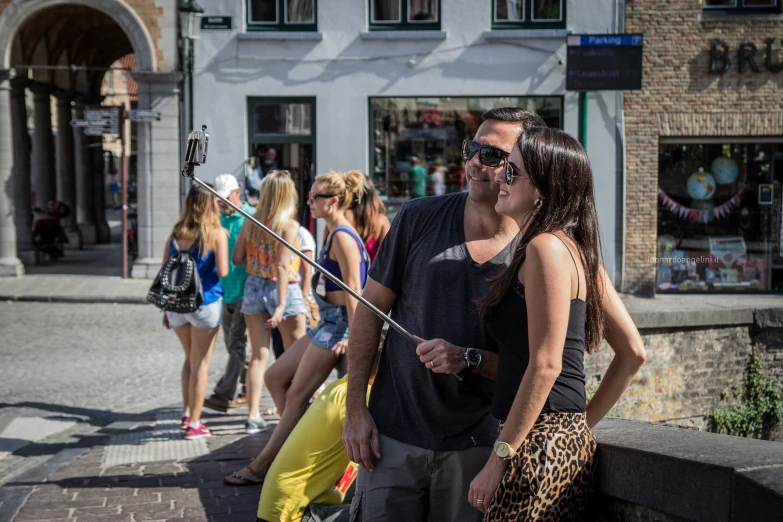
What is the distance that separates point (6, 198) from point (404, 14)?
8002 millimetres

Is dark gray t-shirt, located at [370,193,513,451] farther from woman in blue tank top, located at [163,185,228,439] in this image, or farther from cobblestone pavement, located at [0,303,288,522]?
woman in blue tank top, located at [163,185,228,439]

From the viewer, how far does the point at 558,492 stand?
2.65 metres

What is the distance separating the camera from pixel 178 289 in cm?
665

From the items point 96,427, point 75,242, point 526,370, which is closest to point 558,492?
point 526,370

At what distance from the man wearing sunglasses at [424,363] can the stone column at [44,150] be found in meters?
20.8

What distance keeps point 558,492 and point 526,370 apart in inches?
14.2

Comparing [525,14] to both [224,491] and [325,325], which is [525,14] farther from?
[224,491]

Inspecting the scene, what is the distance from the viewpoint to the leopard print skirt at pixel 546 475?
8.53 ft

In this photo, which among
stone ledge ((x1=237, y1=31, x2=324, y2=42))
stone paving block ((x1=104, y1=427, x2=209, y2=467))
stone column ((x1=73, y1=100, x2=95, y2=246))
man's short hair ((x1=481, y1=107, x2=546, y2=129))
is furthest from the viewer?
stone column ((x1=73, y1=100, x2=95, y2=246))

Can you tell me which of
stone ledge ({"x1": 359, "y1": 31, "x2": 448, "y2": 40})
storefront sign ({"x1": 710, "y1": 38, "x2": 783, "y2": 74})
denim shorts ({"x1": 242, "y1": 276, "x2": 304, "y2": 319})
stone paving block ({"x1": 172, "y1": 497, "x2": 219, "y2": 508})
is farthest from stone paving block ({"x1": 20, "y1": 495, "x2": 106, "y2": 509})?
storefront sign ({"x1": 710, "y1": 38, "x2": 783, "y2": 74})

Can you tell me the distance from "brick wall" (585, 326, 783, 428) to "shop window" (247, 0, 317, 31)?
11.9 m

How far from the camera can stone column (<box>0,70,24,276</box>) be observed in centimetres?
1758

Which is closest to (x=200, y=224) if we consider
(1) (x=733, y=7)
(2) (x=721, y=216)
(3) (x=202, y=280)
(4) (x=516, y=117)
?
(3) (x=202, y=280)

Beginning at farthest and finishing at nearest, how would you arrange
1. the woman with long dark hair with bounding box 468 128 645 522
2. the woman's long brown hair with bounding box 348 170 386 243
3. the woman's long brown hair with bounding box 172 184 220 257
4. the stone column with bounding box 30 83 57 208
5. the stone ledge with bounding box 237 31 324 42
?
1. the stone column with bounding box 30 83 57 208
2. the stone ledge with bounding box 237 31 324 42
3. the woman's long brown hair with bounding box 172 184 220 257
4. the woman's long brown hair with bounding box 348 170 386 243
5. the woman with long dark hair with bounding box 468 128 645 522
